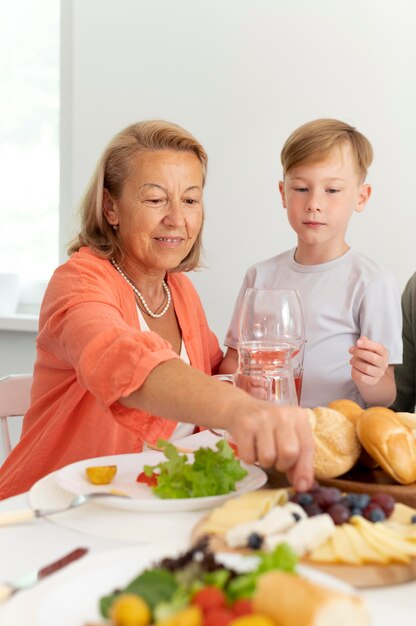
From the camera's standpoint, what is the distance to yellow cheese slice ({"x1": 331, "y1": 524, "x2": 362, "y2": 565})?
0.83 m

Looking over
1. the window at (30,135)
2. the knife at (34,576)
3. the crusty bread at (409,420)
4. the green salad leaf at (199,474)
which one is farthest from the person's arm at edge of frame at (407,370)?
the window at (30,135)

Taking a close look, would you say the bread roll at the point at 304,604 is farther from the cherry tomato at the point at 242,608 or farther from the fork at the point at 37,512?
the fork at the point at 37,512

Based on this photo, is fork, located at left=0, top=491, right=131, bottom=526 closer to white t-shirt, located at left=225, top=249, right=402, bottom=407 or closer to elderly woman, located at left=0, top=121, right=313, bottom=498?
elderly woman, located at left=0, top=121, right=313, bottom=498

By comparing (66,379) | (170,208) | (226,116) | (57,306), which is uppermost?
(226,116)

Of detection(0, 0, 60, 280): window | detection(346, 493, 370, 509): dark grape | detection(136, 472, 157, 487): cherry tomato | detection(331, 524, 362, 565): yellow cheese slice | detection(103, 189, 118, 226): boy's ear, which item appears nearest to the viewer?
detection(331, 524, 362, 565): yellow cheese slice

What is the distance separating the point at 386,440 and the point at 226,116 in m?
2.06

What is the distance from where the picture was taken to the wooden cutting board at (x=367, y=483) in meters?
1.06

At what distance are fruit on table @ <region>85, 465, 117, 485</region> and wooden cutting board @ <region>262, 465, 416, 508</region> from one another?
0.22m

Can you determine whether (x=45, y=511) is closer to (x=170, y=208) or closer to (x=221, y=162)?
(x=170, y=208)

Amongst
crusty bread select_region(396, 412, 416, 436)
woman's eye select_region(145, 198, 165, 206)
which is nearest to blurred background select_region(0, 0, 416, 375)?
woman's eye select_region(145, 198, 165, 206)

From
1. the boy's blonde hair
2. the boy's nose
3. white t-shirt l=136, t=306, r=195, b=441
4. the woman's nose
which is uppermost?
the boy's blonde hair

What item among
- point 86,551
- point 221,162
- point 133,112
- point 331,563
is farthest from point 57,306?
point 133,112

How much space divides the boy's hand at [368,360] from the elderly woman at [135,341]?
0.30 meters

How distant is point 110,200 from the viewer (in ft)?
6.23
